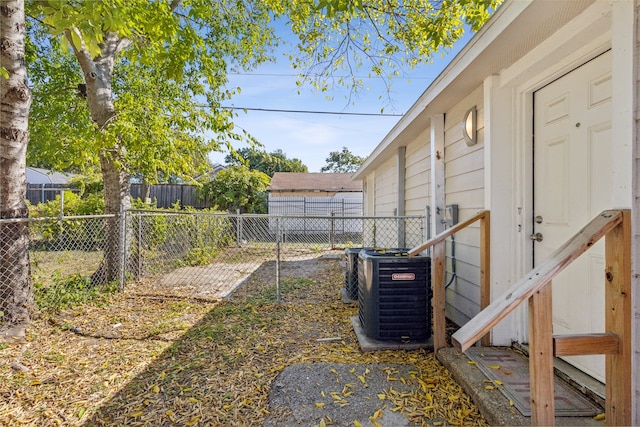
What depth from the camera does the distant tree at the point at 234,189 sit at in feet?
48.4

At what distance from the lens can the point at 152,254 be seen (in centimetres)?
610

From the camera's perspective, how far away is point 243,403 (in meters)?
2.20

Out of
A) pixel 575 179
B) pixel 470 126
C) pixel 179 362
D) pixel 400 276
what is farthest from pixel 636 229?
pixel 179 362

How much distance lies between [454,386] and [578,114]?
1987mm

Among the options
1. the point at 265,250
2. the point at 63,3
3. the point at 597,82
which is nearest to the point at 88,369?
the point at 63,3

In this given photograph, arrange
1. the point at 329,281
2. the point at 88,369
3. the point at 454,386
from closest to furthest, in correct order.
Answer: the point at 454,386 → the point at 88,369 → the point at 329,281

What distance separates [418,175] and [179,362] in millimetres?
3885

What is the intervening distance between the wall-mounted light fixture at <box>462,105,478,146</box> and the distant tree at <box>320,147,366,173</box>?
4122 cm

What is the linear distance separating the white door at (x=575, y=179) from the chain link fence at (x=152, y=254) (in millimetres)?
2159

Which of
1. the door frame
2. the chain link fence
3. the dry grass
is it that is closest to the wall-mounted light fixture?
the door frame

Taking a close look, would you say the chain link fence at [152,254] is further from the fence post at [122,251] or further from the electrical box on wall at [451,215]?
the electrical box on wall at [451,215]

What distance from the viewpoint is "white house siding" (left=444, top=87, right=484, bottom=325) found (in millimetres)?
3080

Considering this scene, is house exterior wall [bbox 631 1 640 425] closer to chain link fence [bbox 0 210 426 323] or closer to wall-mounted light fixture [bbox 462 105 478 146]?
wall-mounted light fixture [bbox 462 105 478 146]

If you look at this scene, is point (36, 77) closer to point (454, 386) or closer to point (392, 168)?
point (392, 168)
